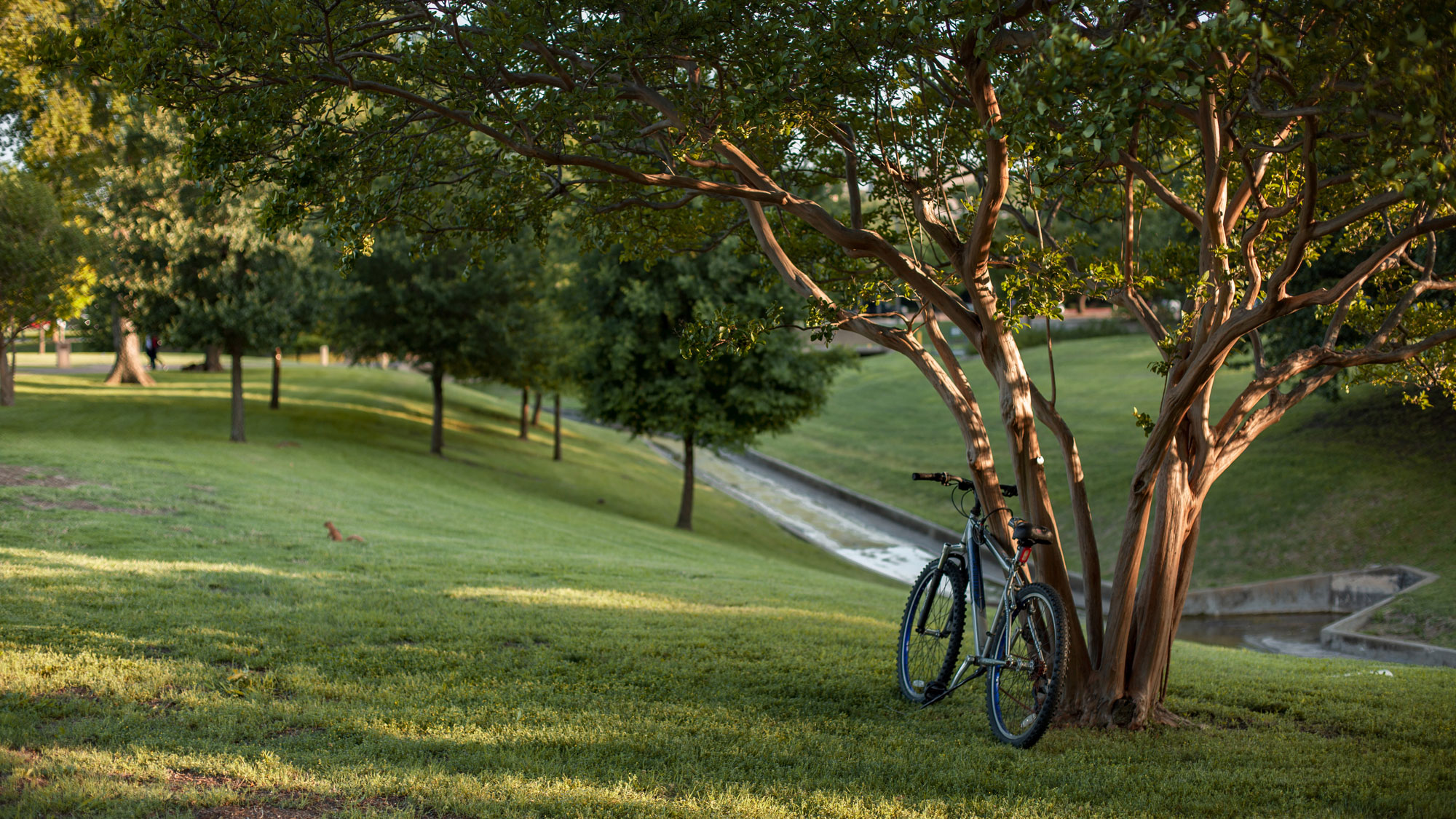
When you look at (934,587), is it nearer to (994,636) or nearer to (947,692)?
(947,692)

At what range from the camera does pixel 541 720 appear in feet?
18.4

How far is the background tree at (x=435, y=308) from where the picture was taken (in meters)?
26.3

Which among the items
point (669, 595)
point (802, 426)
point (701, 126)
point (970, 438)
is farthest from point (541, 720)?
point (802, 426)

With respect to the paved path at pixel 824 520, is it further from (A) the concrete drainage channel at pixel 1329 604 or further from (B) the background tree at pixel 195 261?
(B) the background tree at pixel 195 261

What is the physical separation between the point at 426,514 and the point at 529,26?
13.5m

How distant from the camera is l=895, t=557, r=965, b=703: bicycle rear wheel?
6277mm

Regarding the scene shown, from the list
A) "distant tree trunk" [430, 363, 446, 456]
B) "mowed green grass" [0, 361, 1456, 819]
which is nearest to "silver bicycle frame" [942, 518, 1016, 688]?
"mowed green grass" [0, 361, 1456, 819]

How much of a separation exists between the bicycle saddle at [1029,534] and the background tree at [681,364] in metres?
17.2

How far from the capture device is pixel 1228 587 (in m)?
20.2

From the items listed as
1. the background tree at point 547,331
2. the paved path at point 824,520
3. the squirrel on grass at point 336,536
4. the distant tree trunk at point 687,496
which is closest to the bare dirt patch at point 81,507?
the squirrel on grass at point 336,536

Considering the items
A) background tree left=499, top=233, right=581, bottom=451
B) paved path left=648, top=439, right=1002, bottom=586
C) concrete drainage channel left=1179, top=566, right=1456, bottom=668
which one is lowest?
paved path left=648, top=439, right=1002, bottom=586

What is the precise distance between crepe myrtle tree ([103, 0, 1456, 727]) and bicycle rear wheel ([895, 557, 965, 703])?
55cm

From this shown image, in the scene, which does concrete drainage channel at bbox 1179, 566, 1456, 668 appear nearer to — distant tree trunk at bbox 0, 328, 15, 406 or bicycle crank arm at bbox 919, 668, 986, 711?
bicycle crank arm at bbox 919, 668, 986, 711

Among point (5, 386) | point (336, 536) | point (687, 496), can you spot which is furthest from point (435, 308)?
point (336, 536)
